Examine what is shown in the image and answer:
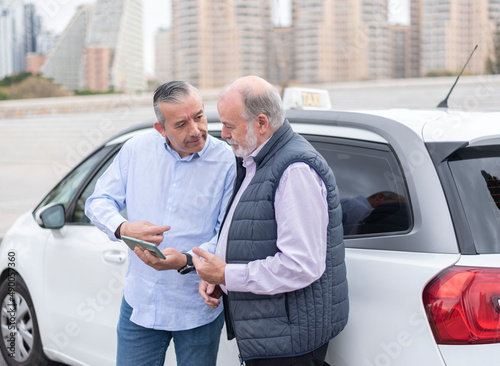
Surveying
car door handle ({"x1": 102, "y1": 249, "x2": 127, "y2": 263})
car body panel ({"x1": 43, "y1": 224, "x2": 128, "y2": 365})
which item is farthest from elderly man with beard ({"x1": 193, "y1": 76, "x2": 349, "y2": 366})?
car body panel ({"x1": 43, "y1": 224, "x2": 128, "y2": 365})

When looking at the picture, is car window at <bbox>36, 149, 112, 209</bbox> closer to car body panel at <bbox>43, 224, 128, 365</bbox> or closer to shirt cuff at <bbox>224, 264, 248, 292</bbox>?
car body panel at <bbox>43, 224, 128, 365</bbox>

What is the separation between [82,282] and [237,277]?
56.3 inches

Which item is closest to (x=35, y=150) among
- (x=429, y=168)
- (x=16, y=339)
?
(x=16, y=339)

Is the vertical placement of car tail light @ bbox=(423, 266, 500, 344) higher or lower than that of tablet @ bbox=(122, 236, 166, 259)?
lower

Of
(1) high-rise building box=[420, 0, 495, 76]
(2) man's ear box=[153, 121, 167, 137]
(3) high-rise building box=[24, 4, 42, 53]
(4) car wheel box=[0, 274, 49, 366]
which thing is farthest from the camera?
(1) high-rise building box=[420, 0, 495, 76]

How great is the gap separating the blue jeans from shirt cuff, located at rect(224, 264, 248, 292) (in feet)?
1.71

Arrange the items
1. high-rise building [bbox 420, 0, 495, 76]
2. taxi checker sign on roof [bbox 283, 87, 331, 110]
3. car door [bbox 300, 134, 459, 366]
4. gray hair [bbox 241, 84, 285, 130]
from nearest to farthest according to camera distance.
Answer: car door [bbox 300, 134, 459, 366]
gray hair [bbox 241, 84, 285, 130]
taxi checker sign on roof [bbox 283, 87, 331, 110]
high-rise building [bbox 420, 0, 495, 76]

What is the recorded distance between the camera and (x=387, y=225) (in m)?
1.98

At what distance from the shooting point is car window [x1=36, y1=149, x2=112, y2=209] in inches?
121

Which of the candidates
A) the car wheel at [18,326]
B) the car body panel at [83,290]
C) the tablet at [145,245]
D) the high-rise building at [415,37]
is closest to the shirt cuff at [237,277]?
the tablet at [145,245]

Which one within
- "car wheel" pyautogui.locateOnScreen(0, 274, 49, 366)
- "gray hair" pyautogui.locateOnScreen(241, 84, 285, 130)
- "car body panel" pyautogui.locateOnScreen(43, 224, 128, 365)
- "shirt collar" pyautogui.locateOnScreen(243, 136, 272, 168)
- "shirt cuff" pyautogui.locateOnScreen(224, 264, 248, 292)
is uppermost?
"gray hair" pyautogui.locateOnScreen(241, 84, 285, 130)

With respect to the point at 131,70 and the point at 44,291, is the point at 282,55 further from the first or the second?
the point at 44,291

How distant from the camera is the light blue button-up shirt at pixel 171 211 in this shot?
214 centimetres

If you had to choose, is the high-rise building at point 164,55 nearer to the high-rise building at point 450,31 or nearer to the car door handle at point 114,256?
the high-rise building at point 450,31
